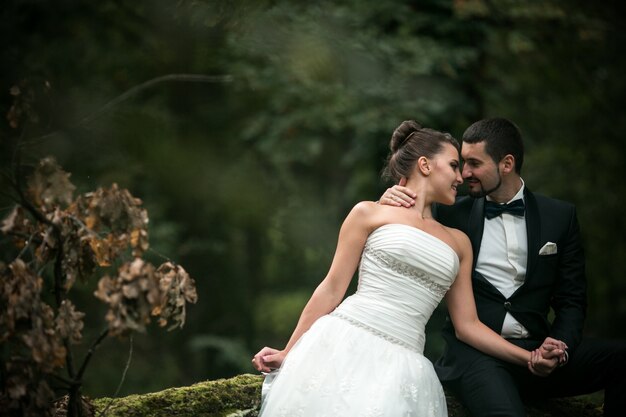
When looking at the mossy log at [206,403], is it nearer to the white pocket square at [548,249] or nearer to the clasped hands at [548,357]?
the clasped hands at [548,357]

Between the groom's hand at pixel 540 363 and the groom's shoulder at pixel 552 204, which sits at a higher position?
the groom's shoulder at pixel 552 204

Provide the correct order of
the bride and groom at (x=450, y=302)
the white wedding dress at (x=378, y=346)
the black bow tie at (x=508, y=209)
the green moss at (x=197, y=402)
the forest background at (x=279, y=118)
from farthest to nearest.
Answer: the forest background at (x=279, y=118) → the black bow tie at (x=508, y=209) → the green moss at (x=197, y=402) → the bride and groom at (x=450, y=302) → the white wedding dress at (x=378, y=346)

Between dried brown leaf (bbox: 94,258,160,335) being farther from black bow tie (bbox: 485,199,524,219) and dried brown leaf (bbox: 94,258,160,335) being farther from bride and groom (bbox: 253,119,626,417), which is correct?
black bow tie (bbox: 485,199,524,219)

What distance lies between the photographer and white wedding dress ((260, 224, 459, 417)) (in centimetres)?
328

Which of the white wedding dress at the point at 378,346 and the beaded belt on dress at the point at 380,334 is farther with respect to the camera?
the beaded belt on dress at the point at 380,334

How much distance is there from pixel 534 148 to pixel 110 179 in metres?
6.13

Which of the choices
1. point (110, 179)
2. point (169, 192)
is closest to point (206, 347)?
point (169, 192)

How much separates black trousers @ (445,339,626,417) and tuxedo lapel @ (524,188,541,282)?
1.49 feet

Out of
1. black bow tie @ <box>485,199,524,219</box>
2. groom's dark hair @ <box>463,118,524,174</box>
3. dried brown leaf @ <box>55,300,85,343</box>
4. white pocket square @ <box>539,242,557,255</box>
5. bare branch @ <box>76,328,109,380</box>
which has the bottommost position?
bare branch @ <box>76,328,109,380</box>

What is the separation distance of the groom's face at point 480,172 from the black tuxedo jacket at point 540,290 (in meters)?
0.16

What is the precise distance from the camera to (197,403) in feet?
12.6

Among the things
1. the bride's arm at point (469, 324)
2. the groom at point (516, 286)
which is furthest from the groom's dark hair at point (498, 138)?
the bride's arm at point (469, 324)

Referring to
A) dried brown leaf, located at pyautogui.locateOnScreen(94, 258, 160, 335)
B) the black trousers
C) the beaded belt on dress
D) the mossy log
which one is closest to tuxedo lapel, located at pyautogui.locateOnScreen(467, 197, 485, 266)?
A: the black trousers

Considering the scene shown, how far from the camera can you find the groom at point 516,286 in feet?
12.3
